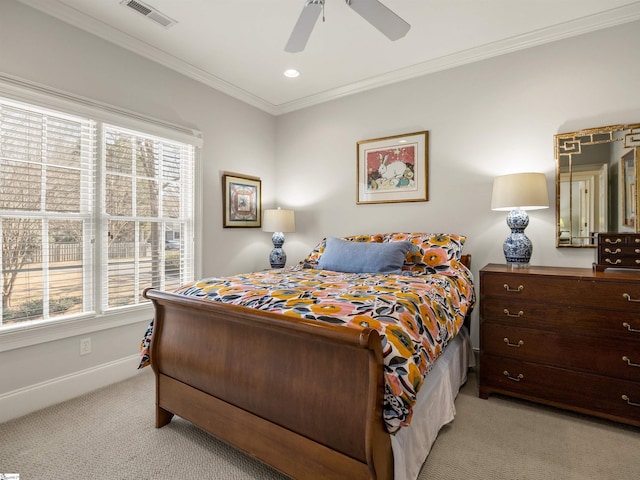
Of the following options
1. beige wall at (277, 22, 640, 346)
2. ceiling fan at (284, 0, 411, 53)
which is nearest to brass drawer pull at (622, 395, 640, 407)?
beige wall at (277, 22, 640, 346)

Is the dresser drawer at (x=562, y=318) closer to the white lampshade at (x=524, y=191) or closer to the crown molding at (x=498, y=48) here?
the white lampshade at (x=524, y=191)

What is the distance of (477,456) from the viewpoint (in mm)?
1723

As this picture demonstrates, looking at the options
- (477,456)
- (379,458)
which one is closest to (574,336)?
(477,456)

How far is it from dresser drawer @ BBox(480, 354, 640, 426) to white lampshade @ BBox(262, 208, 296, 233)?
2.27 meters

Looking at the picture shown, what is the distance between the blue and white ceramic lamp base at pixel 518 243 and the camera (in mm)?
2500

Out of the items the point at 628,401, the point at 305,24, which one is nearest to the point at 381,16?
the point at 305,24

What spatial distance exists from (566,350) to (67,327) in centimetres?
327

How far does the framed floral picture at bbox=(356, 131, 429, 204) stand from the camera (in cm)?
325

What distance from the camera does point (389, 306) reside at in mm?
1503

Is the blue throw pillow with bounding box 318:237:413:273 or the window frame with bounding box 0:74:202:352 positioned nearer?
the window frame with bounding box 0:74:202:352

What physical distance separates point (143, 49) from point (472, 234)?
10.5ft

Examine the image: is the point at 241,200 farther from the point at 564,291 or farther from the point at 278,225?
the point at 564,291

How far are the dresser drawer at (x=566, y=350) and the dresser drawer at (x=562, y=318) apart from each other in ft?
0.12

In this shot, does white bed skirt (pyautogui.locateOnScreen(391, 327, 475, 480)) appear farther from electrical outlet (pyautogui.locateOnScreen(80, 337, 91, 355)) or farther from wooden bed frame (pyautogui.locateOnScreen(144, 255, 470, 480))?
electrical outlet (pyautogui.locateOnScreen(80, 337, 91, 355))
